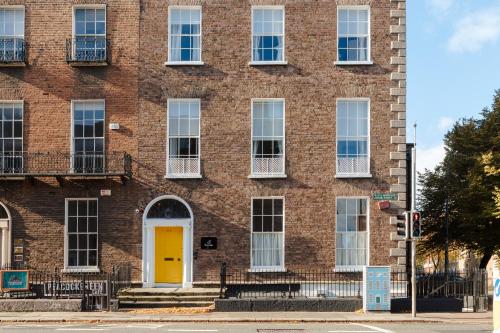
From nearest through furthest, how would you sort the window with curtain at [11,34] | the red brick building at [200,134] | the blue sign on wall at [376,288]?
the blue sign on wall at [376,288]
the red brick building at [200,134]
the window with curtain at [11,34]

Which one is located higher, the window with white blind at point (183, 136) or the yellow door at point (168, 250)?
the window with white blind at point (183, 136)

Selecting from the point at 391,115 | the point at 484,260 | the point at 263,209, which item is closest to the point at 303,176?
the point at 263,209

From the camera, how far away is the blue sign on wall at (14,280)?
2592cm

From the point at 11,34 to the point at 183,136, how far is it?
24.7 ft

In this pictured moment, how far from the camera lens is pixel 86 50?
94.2 feet

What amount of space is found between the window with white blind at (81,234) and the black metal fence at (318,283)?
5078 millimetres

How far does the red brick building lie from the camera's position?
28.3m

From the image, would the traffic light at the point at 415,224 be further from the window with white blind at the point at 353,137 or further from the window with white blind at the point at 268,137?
the window with white blind at the point at 268,137

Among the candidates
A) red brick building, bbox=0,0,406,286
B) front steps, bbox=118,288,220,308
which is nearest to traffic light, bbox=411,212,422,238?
red brick building, bbox=0,0,406,286

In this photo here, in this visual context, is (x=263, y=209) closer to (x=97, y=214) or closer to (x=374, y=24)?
(x=97, y=214)

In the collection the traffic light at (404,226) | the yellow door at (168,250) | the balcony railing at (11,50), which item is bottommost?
the yellow door at (168,250)

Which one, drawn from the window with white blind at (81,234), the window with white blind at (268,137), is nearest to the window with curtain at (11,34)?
the window with white blind at (81,234)

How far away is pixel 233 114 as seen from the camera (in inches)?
1128

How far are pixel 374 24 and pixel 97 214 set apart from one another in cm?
1256
